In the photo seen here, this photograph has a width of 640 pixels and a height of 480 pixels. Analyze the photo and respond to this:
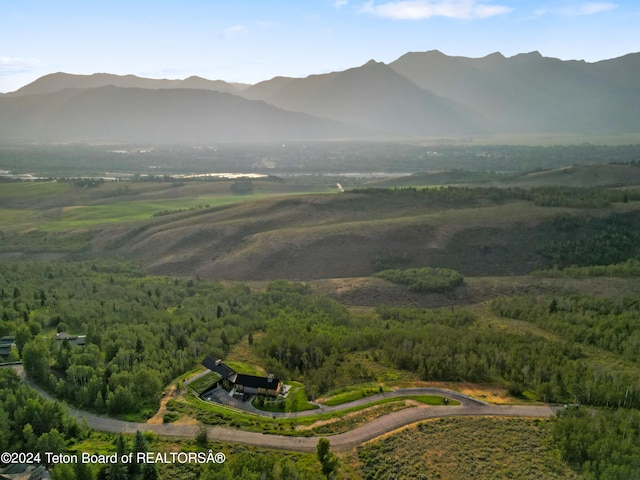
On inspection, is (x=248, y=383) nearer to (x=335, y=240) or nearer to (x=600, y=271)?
(x=335, y=240)

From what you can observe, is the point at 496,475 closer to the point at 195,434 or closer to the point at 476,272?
the point at 195,434

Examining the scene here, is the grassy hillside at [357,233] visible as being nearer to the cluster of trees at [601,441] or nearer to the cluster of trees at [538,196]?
the cluster of trees at [538,196]

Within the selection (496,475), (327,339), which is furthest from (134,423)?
(496,475)

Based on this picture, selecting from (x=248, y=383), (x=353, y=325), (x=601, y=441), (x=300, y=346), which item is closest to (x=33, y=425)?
(x=248, y=383)

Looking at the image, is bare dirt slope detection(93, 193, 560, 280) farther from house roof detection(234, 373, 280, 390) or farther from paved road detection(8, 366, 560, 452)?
paved road detection(8, 366, 560, 452)

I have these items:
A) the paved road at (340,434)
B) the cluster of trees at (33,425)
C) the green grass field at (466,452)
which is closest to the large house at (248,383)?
the paved road at (340,434)

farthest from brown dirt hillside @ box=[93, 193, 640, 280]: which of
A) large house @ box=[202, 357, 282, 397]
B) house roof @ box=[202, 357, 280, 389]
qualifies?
large house @ box=[202, 357, 282, 397]
